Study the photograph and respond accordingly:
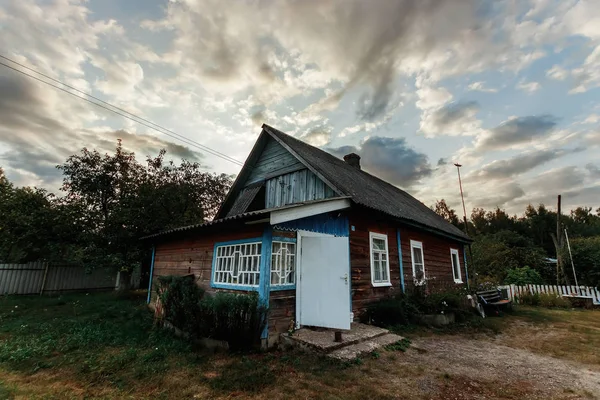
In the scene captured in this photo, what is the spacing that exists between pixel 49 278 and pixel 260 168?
13067mm

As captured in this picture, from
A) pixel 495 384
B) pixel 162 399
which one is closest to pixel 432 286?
pixel 495 384

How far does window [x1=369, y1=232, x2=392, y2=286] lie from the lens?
27.0 feet

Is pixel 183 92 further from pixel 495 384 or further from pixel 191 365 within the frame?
pixel 495 384

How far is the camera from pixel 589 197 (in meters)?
23.8

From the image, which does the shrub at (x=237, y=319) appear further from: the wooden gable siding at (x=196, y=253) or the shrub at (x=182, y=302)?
the wooden gable siding at (x=196, y=253)

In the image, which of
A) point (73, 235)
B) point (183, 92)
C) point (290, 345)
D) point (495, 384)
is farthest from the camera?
point (73, 235)

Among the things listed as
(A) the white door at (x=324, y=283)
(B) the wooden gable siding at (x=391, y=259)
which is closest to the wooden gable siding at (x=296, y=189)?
(B) the wooden gable siding at (x=391, y=259)

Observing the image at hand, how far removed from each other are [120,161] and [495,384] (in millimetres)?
17886

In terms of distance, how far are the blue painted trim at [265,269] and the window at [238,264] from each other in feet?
0.87

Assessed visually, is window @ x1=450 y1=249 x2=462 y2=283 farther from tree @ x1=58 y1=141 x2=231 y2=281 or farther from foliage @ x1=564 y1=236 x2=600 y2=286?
tree @ x1=58 y1=141 x2=231 y2=281

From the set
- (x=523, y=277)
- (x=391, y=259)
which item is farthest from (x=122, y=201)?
(x=523, y=277)

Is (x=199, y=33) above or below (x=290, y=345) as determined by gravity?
above

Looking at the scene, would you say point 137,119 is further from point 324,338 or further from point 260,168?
point 324,338

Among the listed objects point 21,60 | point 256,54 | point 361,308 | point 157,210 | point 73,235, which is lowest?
point 361,308
